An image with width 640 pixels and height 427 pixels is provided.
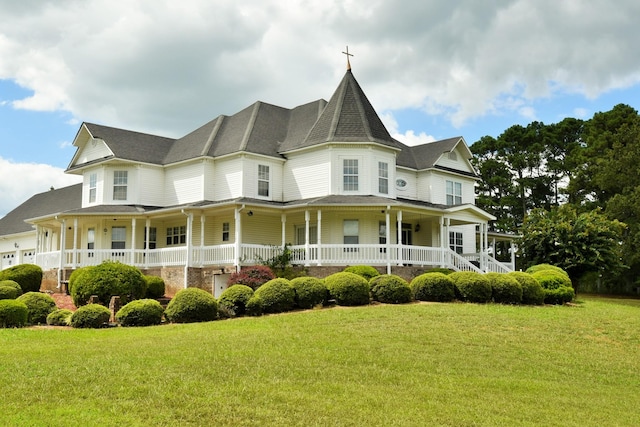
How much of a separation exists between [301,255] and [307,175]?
189 inches

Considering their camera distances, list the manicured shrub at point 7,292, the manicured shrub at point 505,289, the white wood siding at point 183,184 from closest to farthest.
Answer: the manicured shrub at point 505,289
the manicured shrub at point 7,292
the white wood siding at point 183,184

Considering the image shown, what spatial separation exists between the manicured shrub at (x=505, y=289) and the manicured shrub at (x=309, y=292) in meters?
6.36

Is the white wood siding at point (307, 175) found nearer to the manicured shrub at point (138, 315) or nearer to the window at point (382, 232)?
the window at point (382, 232)

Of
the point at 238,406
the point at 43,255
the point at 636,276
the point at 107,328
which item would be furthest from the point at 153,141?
the point at 636,276

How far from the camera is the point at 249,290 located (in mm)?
21359

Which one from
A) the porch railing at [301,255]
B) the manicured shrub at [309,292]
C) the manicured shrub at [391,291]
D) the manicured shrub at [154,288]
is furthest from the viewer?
the porch railing at [301,255]

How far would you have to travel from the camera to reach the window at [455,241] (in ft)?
120

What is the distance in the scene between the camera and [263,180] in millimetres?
32000

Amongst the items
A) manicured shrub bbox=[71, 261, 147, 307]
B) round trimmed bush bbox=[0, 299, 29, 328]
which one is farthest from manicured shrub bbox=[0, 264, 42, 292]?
round trimmed bush bbox=[0, 299, 29, 328]

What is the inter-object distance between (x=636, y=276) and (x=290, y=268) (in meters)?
34.8

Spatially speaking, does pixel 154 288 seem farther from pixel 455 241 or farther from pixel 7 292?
pixel 455 241

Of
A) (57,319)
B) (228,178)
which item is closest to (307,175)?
(228,178)

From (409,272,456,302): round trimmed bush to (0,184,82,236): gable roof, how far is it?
26000mm

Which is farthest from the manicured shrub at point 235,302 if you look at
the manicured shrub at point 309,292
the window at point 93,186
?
the window at point 93,186
